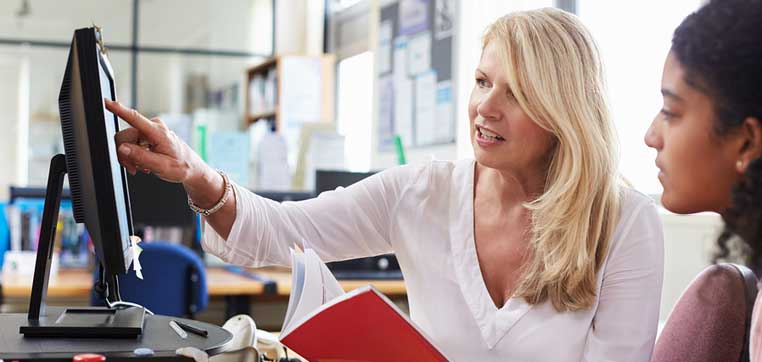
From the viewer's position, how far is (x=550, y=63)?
4.54 ft

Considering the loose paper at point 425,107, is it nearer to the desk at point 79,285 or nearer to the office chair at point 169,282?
the desk at point 79,285

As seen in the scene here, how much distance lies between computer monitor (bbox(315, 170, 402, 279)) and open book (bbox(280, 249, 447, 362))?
7.62ft

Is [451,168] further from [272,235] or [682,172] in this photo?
[682,172]

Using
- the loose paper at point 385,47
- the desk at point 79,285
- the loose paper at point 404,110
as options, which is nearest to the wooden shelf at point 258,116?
the loose paper at point 385,47

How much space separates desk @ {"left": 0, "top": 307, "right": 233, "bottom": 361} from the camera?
0.95 meters

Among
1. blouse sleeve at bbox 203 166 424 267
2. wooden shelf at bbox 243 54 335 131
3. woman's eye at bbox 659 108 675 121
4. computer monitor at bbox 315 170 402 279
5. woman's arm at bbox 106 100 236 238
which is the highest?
wooden shelf at bbox 243 54 335 131

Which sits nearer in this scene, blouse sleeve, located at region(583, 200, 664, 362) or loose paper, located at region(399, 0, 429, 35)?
blouse sleeve, located at region(583, 200, 664, 362)

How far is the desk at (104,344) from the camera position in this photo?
951 millimetres

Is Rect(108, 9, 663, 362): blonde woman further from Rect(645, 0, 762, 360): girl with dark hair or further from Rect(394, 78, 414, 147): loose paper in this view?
Rect(394, 78, 414, 147): loose paper

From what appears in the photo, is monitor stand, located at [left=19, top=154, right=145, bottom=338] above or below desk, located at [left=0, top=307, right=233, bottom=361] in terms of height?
above

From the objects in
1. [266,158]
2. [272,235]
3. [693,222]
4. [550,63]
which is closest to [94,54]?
[272,235]

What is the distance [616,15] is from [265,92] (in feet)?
12.0

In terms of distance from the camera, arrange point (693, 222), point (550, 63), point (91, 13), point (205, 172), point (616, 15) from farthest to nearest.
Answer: point (91, 13) < point (616, 15) < point (693, 222) < point (550, 63) < point (205, 172)

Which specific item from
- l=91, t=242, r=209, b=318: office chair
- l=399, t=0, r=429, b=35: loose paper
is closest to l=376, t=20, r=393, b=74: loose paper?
l=399, t=0, r=429, b=35: loose paper
